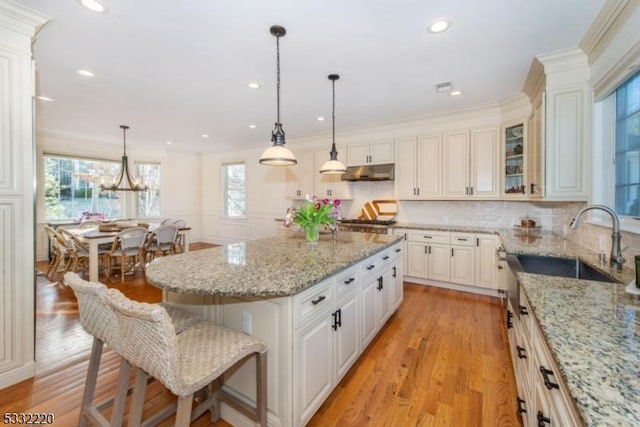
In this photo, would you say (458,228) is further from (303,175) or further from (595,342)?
(595,342)

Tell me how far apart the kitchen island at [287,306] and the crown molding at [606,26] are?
7.57ft

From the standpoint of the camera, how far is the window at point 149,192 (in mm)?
7008

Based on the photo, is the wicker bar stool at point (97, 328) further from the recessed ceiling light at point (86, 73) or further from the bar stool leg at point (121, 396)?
the recessed ceiling light at point (86, 73)

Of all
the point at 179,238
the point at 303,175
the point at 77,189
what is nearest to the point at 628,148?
the point at 303,175

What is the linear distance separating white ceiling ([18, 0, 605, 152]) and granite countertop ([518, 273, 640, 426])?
190 centimetres

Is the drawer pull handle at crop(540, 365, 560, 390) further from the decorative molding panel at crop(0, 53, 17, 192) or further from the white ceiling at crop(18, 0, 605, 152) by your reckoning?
the decorative molding panel at crop(0, 53, 17, 192)

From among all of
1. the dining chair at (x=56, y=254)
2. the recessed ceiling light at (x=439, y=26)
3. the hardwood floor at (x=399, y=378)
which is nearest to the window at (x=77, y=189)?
the dining chair at (x=56, y=254)

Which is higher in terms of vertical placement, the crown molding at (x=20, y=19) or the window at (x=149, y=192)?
the crown molding at (x=20, y=19)

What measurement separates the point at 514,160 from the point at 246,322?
398 centimetres

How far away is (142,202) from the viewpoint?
23.0 feet

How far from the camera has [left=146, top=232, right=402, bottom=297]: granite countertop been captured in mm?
1418

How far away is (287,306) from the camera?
145cm

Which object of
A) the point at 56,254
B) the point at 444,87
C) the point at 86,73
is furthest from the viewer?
the point at 56,254

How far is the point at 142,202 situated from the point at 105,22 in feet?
18.8
